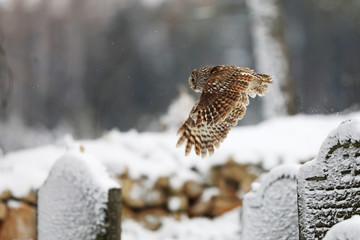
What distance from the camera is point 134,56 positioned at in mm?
5488

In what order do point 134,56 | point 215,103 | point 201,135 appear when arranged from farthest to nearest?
point 134,56 < point 201,135 < point 215,103

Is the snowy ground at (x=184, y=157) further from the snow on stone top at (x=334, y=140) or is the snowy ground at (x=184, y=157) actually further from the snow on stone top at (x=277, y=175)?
the snow on stone top at (x=334, y=140)

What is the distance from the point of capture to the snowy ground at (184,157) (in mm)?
4637

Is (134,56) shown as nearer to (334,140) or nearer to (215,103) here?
(215,103)

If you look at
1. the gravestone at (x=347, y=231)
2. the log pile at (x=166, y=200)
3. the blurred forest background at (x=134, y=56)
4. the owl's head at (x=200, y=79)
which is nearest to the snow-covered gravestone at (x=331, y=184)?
the gravestone at (x=347, y=231)

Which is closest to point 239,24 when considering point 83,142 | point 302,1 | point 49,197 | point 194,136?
point 302,1

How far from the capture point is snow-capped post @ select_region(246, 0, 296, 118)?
4.77 metres

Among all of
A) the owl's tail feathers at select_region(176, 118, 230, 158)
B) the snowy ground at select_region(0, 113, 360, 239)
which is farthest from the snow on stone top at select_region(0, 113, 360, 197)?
the owl's tail feathers at select_region(176, 118, 230, 158)

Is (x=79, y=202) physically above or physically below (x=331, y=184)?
above

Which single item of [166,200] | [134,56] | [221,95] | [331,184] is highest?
[134,56]

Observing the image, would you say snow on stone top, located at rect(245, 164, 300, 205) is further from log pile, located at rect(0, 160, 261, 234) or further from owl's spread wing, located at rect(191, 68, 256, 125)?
log pile, located at rect(0, 160, 261, 234)

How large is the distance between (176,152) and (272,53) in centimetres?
130

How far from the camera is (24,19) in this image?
6.04 metres

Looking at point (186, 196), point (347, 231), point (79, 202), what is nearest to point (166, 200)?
point (186, 196)
